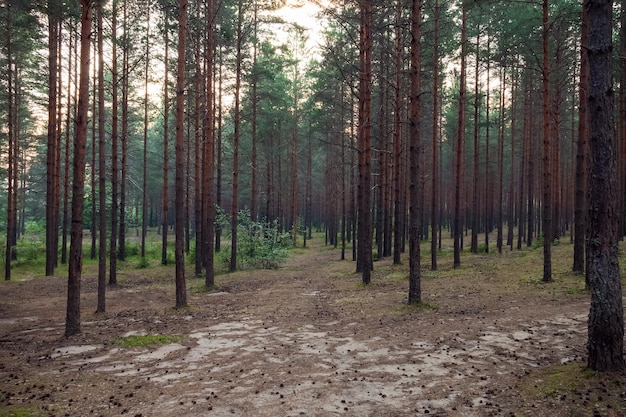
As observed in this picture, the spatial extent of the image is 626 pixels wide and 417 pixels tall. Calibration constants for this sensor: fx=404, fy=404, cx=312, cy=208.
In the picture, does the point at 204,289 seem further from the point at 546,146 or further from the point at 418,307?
the point at 546,146

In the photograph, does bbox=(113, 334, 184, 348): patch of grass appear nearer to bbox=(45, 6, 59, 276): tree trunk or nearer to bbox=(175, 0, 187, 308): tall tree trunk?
bbox=(175, 0, 187, 308): tall tree trunk

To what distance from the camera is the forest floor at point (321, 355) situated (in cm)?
565

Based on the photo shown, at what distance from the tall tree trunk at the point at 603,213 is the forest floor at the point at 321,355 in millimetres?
479

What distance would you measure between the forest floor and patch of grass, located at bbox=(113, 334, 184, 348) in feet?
0.36

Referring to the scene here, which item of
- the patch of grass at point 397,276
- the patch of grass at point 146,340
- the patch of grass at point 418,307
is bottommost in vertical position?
the patch of grass at point 146,340

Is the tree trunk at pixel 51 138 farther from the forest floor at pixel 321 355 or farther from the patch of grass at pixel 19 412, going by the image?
the patch of grass at pixel 19 412

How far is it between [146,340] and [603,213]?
9.38m

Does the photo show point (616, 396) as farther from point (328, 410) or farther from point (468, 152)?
point (468, 152)

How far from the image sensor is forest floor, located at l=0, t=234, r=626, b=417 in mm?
5648

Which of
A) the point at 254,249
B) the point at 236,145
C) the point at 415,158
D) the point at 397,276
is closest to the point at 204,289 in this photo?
the point at 236,145

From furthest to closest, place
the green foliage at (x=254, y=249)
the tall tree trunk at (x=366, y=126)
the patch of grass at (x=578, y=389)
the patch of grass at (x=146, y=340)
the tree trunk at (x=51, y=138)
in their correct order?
the green foliage at (x=254, y=249), the tree trunk at (x=51, y=138), the tall tree trunk at (x=366, y=126), the patch of grass at (x=146, y=340), the patch of grass at (x=578, y=389)

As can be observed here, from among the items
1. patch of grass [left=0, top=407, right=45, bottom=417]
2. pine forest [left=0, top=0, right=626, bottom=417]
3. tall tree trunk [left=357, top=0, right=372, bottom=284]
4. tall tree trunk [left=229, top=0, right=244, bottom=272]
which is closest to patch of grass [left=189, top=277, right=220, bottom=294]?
pine forest [left=0, top=0, right=626, bottom=417]

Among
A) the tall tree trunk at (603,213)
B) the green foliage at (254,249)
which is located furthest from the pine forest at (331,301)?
the green foliage at (254,249)

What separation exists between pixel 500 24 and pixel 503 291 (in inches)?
613
